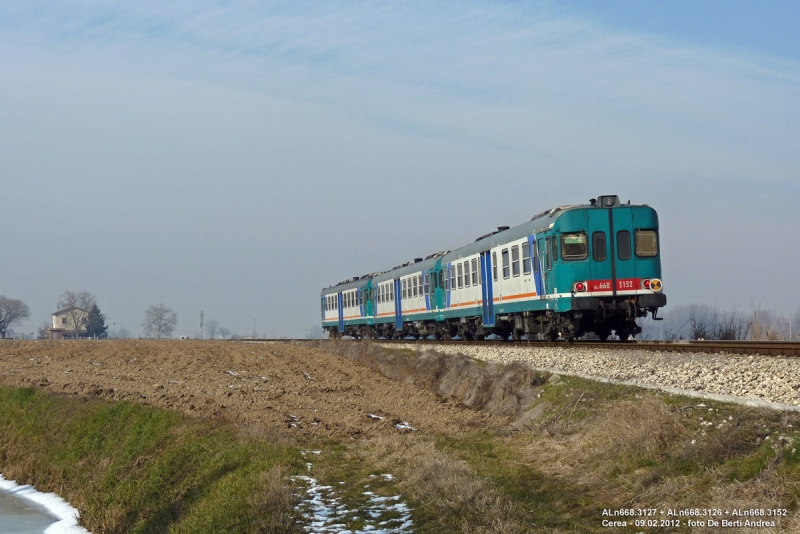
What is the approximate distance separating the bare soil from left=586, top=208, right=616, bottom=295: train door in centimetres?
538

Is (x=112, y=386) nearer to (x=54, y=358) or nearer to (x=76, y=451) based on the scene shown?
(x=76, y=451)

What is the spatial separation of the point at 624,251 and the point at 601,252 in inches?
23.2

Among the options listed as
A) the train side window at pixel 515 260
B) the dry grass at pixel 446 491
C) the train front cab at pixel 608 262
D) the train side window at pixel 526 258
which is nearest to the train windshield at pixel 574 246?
the train front cab at pixel 608 262

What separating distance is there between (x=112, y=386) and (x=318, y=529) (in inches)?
613

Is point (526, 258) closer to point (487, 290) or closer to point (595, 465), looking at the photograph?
point (487, 290)

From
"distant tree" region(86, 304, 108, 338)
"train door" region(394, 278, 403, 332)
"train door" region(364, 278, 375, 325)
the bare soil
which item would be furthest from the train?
"distant tree" region(86, 304, 108, 338)

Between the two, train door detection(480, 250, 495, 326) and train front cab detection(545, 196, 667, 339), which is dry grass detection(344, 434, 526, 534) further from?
train door detection(480, 250, 495, 326)

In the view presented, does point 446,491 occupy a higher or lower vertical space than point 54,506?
higher

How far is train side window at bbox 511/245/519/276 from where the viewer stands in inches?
955

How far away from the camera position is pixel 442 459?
1012 centimetres

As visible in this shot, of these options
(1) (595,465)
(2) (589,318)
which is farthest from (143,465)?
(2) (589,318)

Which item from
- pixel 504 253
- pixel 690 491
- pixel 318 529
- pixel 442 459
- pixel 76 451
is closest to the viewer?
pixel 690 491

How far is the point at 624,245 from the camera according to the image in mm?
21156

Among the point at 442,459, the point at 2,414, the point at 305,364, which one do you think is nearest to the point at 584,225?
the point at 305,364
